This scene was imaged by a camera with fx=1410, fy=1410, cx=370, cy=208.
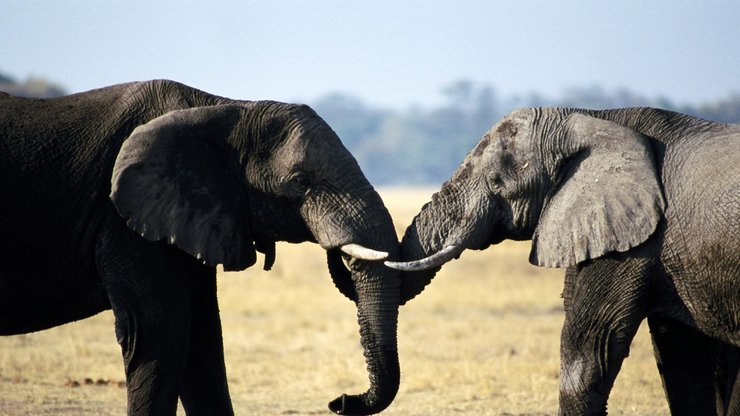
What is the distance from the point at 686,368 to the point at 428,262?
1.86 m

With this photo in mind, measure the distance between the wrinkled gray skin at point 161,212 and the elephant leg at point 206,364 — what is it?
0.27 metres

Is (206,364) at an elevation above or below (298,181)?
below

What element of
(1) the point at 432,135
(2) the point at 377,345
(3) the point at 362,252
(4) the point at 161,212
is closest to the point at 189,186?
(4) the point at 161,212

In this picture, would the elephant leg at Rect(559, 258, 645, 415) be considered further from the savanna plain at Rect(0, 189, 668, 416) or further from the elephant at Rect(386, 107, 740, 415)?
the savanna plain at Rect(0, 189, 668, 416)

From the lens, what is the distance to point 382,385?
8.87 metres

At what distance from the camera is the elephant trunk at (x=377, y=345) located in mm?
8867

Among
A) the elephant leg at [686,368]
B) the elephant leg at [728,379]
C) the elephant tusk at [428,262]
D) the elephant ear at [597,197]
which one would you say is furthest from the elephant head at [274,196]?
the elephant leg at [728,379]

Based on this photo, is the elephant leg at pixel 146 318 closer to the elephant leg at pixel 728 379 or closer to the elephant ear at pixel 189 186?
the elephant ear at pixel 189 186

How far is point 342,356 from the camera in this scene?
15469 mm

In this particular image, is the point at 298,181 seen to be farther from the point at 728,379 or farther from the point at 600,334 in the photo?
the point at 728,379

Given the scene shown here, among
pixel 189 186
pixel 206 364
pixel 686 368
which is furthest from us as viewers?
pixel 206 364

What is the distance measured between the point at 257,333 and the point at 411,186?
14178 centimetres

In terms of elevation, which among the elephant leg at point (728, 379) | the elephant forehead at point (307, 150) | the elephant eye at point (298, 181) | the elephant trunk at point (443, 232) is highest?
the elephant forehead at point (307, 150)

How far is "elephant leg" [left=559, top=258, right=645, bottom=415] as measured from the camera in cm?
853
